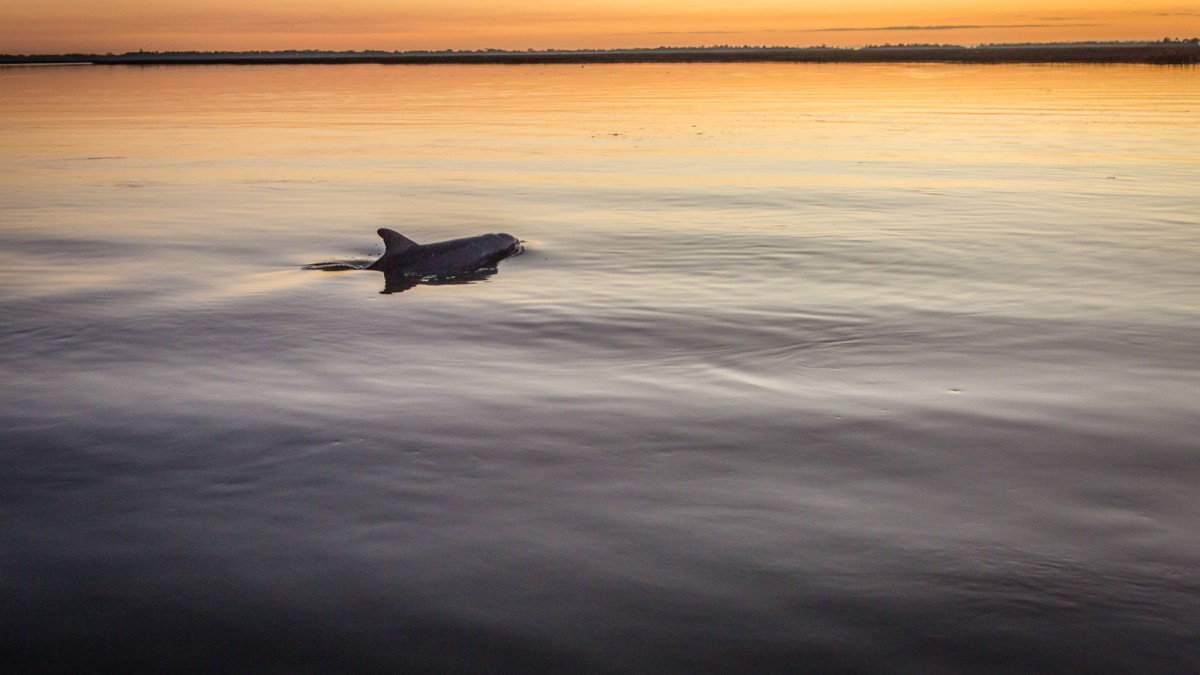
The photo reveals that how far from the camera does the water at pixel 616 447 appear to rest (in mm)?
5375

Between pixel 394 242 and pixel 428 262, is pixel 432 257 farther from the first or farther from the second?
pixel 394 242

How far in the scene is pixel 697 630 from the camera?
531 cm

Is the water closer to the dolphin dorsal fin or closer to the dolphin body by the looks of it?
the dolphin body

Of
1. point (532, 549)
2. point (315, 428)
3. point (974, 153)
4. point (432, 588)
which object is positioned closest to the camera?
point (432, 588)

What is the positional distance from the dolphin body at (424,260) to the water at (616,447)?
27.2 inches

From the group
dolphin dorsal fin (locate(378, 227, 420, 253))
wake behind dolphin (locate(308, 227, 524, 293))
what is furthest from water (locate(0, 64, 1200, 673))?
dolphin dorsal fin (locate(378, 227, 420, 253))

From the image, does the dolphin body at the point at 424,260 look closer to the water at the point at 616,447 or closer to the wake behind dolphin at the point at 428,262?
the wake behind dolphin at the point at 428,262

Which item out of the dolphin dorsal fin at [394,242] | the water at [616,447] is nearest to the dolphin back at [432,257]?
the dolphin dorsal fin at [394,242]

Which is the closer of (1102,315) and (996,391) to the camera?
(996,391)

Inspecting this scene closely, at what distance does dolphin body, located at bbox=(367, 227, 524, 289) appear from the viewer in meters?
15.6

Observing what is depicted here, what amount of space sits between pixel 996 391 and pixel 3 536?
7.85 metres

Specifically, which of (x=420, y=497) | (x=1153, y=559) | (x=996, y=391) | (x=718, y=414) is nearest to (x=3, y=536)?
(x=420, y=497)

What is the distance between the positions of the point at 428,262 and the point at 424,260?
0.07 metres

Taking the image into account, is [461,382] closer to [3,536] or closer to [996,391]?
[3,536]
